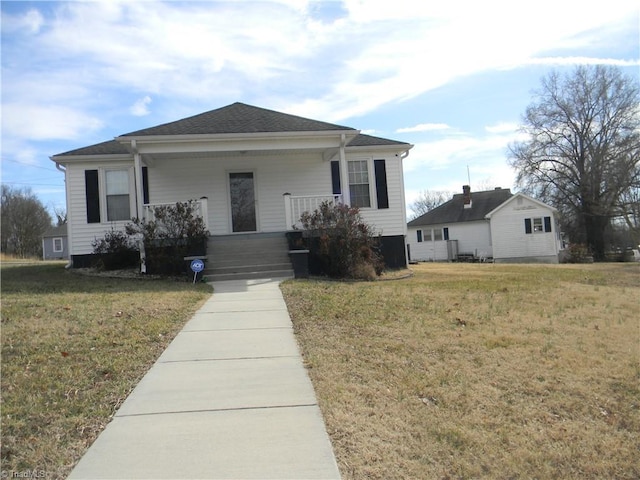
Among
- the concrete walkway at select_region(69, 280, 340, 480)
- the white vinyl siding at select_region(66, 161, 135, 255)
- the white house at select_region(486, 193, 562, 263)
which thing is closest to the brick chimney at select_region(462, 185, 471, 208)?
the white house at select_region(486, 193, 562, 263)

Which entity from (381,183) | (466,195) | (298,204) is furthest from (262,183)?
(466,195)

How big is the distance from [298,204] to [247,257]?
7.67 ft

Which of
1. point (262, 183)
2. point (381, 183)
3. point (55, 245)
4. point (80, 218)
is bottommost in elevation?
point (80, 218)

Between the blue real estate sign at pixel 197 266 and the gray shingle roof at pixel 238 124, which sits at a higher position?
the gray shingle roof at pixel 238 124

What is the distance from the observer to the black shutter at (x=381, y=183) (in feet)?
55.0

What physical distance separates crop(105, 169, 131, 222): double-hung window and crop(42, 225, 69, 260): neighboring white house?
38914 millimetres

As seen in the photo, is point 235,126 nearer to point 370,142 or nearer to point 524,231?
point 370,142

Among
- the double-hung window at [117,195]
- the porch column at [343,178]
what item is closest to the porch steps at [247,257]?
the porch column at [343,178]

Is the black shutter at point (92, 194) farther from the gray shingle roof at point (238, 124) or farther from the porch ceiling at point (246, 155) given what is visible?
the gray shingle roof at point (238, 124)

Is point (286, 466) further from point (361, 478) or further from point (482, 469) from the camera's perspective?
point (482, 469)

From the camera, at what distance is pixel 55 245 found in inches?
2008

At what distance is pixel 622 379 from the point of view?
5.10 metres

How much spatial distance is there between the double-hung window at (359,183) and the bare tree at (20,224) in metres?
48.6

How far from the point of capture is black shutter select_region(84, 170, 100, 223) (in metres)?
15.9
